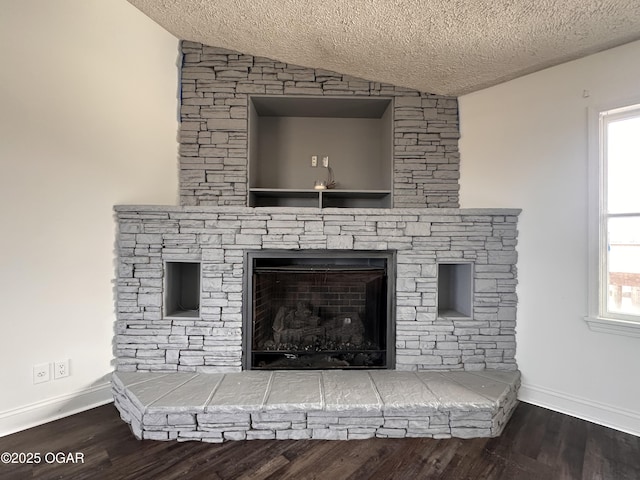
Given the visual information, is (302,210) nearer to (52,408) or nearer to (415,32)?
(415,32)

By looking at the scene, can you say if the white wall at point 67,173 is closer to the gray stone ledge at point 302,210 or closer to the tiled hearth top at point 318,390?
the gray stone ledge at point 302,210

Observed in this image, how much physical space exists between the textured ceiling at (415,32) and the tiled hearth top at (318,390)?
2241 millimetres

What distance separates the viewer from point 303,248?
6.92 ft

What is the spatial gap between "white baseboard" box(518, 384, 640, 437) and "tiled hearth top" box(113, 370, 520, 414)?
18cm

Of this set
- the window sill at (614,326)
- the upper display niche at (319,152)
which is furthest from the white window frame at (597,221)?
the upper display niche at (319,152)

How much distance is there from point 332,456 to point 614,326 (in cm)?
195

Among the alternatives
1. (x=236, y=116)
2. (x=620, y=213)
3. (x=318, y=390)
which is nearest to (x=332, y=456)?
(x=318, y=390)

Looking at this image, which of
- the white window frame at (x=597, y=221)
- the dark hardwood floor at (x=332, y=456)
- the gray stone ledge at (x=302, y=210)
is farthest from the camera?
the gray stone ledge at (x=302, y=210)

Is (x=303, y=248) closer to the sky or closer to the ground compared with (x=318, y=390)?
closer to the sky

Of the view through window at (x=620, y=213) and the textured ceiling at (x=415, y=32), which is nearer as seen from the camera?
the textured ceiling at (x=415, y=32)

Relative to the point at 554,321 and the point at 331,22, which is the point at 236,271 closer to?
the point at 331,22

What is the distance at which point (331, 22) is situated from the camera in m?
1.76

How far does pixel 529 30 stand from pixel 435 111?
0.78m

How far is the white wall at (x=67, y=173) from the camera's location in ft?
5.40
